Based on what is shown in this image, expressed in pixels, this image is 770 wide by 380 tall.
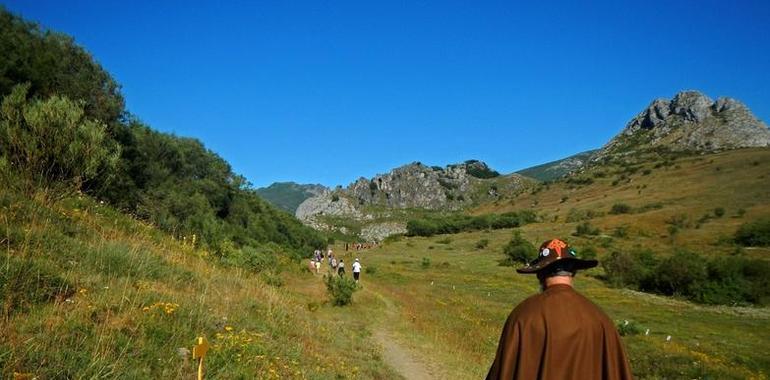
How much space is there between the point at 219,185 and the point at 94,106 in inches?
1116

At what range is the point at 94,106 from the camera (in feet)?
88.8

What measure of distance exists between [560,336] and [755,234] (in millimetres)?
75947

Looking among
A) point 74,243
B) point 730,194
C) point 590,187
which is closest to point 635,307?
point 74,243

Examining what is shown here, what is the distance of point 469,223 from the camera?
121 metres

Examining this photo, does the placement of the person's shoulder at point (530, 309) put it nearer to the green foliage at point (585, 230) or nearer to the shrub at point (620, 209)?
the green foliage at point (585, 230)

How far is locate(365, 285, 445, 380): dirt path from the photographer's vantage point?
1462cm

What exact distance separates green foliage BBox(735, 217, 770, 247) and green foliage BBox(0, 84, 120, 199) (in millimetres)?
73934

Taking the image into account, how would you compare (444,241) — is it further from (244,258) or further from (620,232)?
(244,258)

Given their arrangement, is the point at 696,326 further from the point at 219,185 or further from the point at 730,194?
the point at 730,194

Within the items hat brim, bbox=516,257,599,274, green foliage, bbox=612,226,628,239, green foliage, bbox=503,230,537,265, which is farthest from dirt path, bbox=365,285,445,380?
green foliage, bbox=612,226,628,239

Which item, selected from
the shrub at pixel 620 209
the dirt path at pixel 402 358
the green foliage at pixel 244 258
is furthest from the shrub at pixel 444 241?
the dirt path at pixel 402 358

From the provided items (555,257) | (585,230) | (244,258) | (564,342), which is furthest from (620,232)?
(564,342)

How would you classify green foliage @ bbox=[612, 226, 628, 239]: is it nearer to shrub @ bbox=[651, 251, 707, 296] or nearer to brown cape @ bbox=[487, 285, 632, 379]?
shrub @ bbox=[651, 251, 707, 296]

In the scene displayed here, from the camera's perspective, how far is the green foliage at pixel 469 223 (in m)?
115
